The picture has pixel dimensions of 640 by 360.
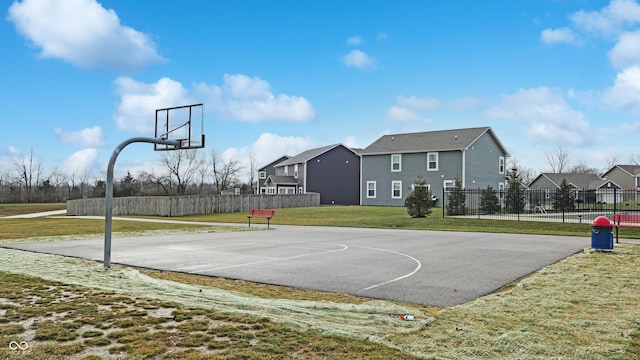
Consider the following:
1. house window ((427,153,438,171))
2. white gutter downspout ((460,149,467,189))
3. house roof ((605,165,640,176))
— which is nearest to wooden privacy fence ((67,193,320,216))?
house window ((427,153,438,171))

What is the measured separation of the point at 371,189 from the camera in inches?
1976

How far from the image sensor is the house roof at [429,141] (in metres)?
44.1

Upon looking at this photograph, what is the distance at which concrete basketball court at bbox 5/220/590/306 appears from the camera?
30.7 ft

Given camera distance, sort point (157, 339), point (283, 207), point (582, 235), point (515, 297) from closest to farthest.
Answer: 1. point (157, 339)
2. point (515, 297)
3. point (582, 235)
4. point (283, 207)

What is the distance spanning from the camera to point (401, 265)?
12.0m

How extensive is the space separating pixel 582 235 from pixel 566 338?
18.3 meters

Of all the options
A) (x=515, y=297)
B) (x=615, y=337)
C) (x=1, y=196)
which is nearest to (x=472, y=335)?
(x=615, y=337)

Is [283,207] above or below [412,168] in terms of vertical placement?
below

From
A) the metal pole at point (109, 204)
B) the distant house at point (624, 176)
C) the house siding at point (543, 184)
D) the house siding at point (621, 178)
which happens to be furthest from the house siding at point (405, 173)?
the house siding at point (621, 178)

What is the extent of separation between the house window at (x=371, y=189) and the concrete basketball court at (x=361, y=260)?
30.3 metres

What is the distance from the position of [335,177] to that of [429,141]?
14.9 m

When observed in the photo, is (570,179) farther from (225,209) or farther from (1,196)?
(1,196)

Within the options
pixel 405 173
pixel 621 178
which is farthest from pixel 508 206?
pixel 621 178

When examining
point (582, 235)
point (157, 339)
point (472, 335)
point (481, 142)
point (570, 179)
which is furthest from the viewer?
point (570, 179)
